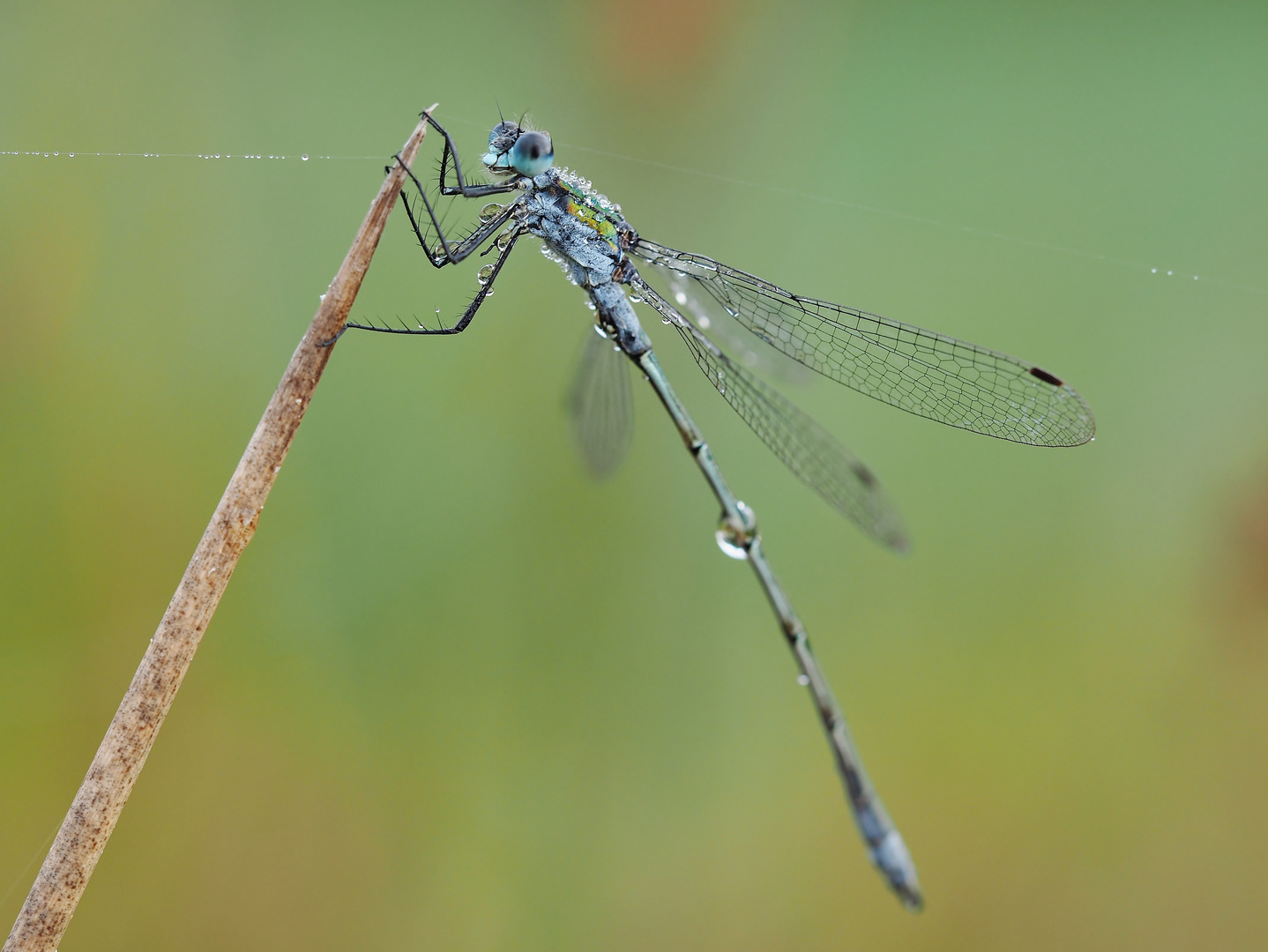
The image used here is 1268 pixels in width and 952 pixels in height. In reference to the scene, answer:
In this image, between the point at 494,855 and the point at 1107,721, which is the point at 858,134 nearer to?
the point at 1107,721

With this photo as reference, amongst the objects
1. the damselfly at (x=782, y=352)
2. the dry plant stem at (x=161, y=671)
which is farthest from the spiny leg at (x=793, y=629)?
the dry plant stem at (x=161, y=671)

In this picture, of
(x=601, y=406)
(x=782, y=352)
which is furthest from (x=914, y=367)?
(x=601, y=406)

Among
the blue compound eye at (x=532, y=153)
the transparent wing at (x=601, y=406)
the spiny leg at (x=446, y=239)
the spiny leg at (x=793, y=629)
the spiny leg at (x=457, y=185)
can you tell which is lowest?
the spiny leg at (x=793, y=629)

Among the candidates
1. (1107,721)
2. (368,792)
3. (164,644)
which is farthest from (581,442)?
(1107,721)

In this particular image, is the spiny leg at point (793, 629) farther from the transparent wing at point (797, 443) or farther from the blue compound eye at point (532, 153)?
the blue compound eye at point (532, 153)

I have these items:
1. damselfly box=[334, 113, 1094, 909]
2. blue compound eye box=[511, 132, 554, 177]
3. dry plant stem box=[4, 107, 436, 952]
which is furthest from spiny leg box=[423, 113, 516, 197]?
dry plant stem box=[4, 107, 436, 952]

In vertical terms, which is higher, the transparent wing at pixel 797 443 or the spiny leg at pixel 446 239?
the spiny leg at pixel 446 239
